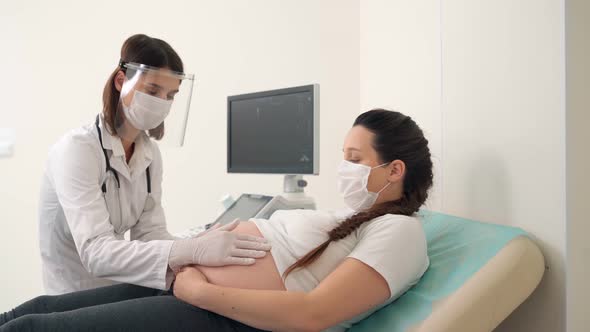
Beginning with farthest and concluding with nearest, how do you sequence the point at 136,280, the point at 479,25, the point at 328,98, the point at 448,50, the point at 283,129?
the point at 328,98
the point at 283,129
the point at 448,50
the point at 479,25
the point at 136,280

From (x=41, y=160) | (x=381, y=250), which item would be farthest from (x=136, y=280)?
(x=41, y=160)

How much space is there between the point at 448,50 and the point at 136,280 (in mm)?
1237

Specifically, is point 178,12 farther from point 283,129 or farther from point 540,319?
point 540,319

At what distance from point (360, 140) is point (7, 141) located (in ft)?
8.79

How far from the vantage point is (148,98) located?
5.20ft

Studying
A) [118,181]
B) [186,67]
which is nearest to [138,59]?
[118,181]

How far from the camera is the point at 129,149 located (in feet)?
5.70

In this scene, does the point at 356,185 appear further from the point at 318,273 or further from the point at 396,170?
the point at 318,273

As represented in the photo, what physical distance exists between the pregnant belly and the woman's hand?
30 mm

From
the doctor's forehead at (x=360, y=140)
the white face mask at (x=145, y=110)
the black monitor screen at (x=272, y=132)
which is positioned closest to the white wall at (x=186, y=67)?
the black monitor screen at (x=272, y=132)

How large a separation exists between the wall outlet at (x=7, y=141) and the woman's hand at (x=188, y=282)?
95.0 inches

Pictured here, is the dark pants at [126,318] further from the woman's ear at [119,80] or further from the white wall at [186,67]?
the white wall at [186,67]
